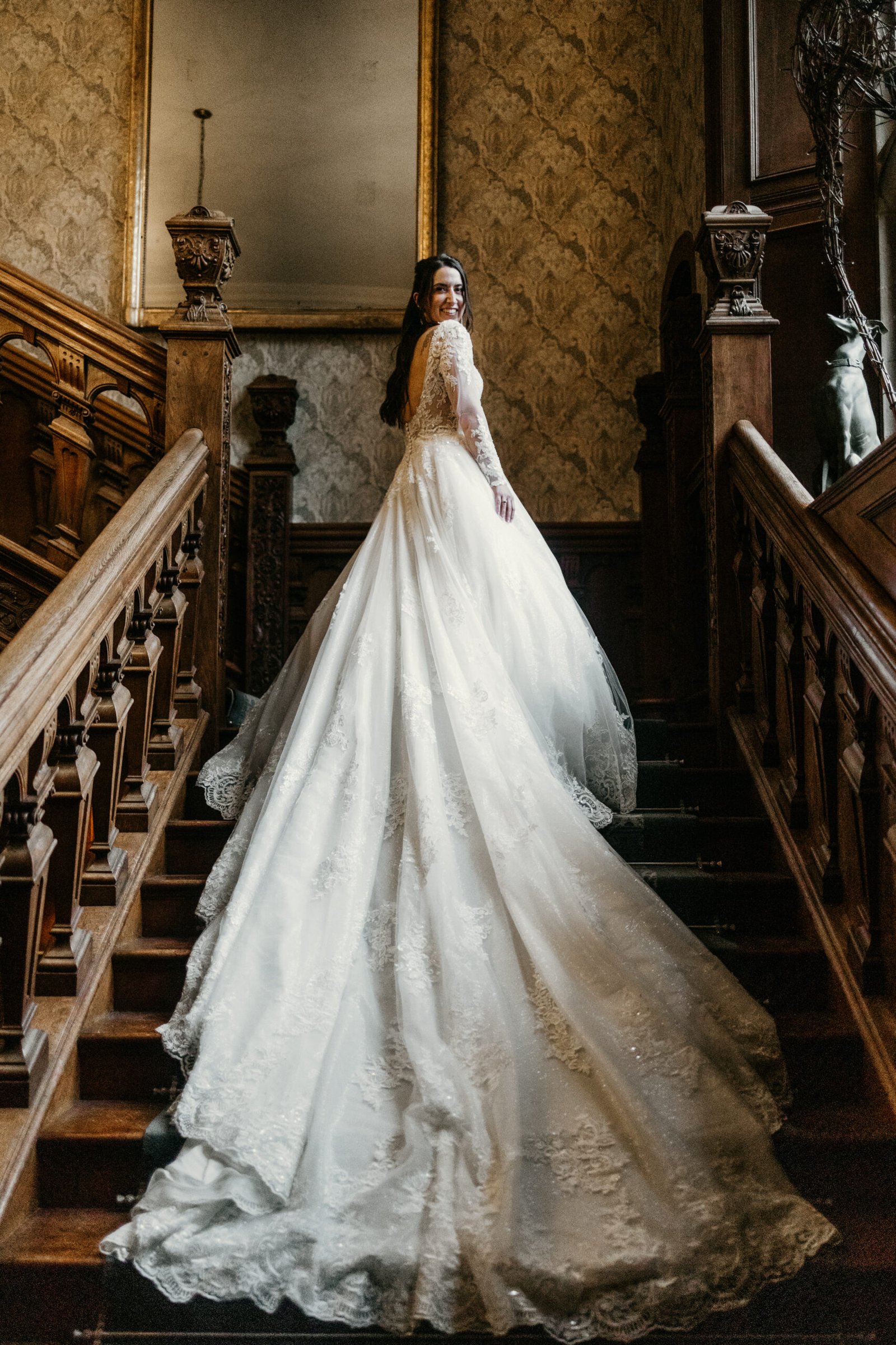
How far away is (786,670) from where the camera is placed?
319 cm

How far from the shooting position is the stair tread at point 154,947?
2760 millimetres

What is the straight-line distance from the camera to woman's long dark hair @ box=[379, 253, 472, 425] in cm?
398

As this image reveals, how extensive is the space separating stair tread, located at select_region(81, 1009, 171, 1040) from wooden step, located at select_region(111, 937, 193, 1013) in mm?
23

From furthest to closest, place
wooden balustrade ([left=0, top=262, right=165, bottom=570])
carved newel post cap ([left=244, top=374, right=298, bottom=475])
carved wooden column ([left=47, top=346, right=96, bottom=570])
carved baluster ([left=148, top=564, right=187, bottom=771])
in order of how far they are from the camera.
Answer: carved newel post cap ([left=244, top=374, right=298, bottom=475]), carved wooden column ([left=47, top=346, right=96, bottom=570]), wooden balustrade ([left=0, top=262, right=165, bottom=570]), carved baluster ([left=148, top=564, right=187, bottom=771])

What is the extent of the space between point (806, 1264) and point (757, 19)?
15.7 ft

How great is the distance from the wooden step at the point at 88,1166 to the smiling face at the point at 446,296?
272 centimetres

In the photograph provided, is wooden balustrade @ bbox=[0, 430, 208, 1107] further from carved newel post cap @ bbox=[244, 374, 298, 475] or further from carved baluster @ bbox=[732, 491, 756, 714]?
carved newel post cap @ bbox=[244, 374, 298, 475]

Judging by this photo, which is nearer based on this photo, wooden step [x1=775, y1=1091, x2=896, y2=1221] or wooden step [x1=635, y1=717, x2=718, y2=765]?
wooden step [x1=775, y1=1091, x2=896, y2=1221]

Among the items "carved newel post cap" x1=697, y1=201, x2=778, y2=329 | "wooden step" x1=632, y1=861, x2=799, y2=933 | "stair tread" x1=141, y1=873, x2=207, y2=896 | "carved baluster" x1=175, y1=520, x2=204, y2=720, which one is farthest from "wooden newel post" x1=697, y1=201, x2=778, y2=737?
"stair tread" x1=141, y1=873, x2=207, y2=896

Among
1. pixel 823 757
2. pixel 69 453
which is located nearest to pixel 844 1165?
pixel 823 757

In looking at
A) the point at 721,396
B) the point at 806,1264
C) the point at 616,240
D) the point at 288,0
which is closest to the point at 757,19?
the point at 616,240

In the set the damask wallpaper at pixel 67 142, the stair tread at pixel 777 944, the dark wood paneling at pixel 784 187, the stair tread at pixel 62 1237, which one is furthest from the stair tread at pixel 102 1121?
the damask wallpaper at pixel 67 142

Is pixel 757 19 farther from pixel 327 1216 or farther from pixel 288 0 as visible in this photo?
pixel 327 1216

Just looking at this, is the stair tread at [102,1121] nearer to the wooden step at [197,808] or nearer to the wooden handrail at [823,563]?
the wooden step at [197,808]
